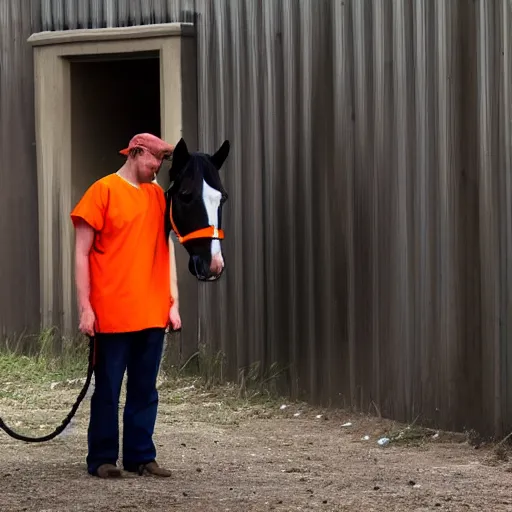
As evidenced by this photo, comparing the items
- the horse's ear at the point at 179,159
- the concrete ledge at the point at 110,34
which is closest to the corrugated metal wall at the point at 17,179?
the concrete ledge at the point at 110,34

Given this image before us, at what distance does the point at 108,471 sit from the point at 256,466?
0.86 m

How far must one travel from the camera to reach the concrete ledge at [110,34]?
36.2ft

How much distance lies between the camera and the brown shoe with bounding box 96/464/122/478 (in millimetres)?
7426

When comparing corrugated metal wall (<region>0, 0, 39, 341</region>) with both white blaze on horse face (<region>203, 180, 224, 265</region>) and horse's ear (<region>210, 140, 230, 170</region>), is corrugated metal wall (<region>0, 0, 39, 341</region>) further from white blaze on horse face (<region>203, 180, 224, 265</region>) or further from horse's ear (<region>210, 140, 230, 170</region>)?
white blaze on horse face (<region>203, 180, 224, 265</region>)

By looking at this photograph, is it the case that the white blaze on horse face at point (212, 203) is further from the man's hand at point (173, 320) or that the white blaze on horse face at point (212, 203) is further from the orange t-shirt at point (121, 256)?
the man's hand at point (173, 320)

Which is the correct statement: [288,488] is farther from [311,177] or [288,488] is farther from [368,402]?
[311,177]

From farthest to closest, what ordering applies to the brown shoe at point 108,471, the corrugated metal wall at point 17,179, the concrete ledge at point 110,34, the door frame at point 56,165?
the corrugated metal wall at point 17,179 → the door frame at point 56,165 → the concrete ledge at point 110,34 → the brown shoe at point 108,471

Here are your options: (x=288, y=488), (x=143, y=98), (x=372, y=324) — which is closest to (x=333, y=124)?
(x=372, y=324)

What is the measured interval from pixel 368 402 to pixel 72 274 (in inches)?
133

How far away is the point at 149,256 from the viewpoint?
744 cm

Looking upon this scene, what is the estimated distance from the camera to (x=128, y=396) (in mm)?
7555

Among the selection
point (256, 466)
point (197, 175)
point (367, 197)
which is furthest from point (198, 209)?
point (367, 197)

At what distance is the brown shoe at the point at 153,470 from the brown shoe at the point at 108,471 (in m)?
0.12

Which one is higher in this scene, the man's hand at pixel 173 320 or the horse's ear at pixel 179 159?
the horse's ear at pixel 179 159
